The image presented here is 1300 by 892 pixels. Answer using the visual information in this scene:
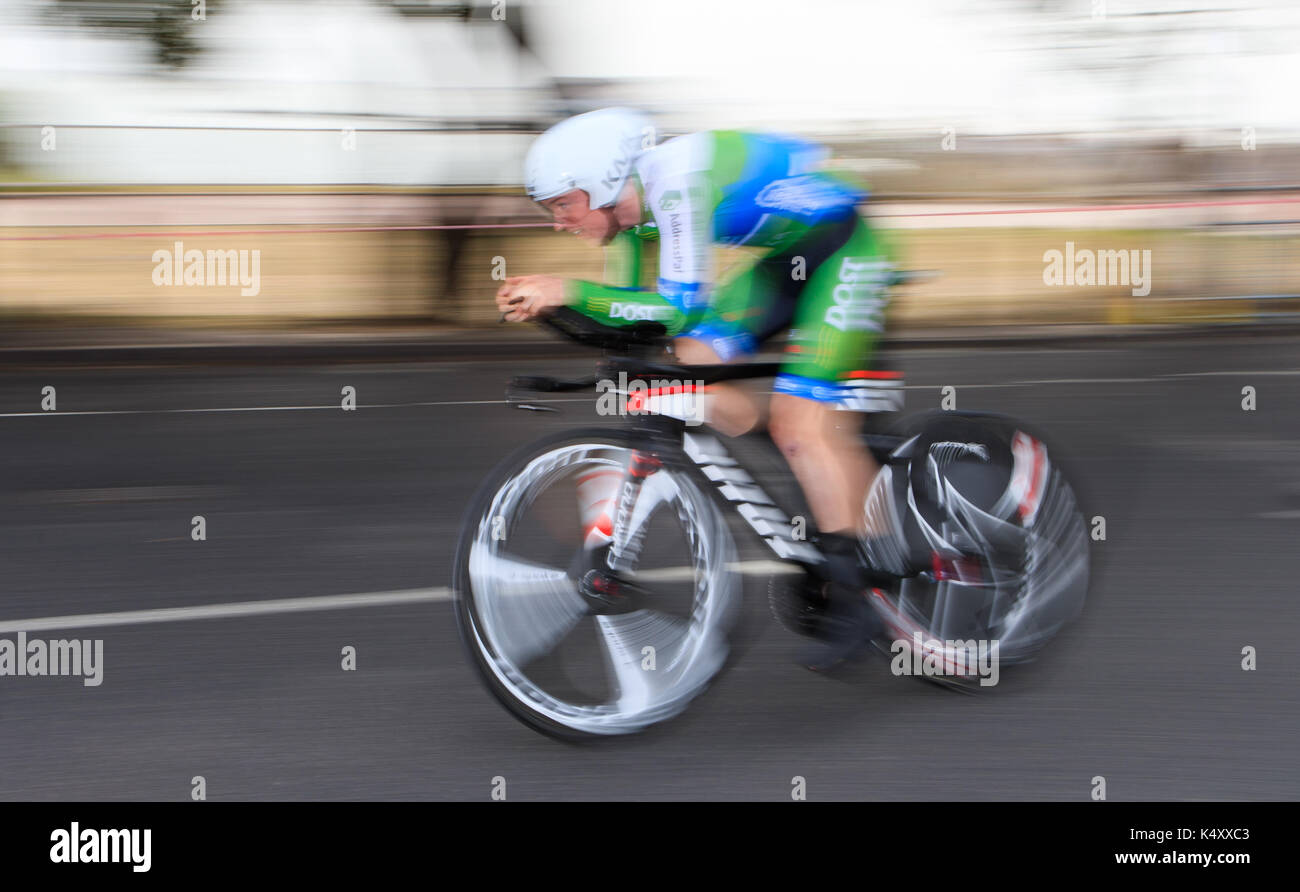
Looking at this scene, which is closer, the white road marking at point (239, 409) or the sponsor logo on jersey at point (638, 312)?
the sponsor logo on jersey at point (638, 312)

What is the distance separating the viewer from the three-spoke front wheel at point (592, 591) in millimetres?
3465

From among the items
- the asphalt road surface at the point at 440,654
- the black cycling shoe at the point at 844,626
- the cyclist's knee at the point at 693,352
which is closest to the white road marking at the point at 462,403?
the asphalt road surface at the point at 440,654

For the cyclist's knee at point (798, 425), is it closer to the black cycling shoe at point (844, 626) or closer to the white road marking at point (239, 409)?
the black cycling shoe at point (844, 626)

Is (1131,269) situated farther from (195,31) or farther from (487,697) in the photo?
(487,697)

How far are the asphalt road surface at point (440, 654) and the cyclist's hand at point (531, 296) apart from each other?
93 centimetres

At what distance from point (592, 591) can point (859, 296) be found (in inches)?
40.3

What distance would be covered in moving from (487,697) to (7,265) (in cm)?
1047

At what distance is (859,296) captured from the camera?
3604 millimetres

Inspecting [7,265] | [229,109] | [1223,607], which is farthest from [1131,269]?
[7,265]

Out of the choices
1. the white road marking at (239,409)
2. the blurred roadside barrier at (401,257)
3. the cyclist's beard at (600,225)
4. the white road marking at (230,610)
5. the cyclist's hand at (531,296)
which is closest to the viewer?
the cyclist's hand at (531,296)

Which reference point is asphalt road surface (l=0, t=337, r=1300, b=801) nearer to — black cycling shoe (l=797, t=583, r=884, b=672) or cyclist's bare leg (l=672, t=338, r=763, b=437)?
black cycling shoe (l=797, t=583, r=884, b=672)

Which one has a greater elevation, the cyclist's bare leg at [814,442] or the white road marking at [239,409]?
the cyclist's bare leg at [814,442]

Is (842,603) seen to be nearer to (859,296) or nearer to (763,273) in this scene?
(859,296)

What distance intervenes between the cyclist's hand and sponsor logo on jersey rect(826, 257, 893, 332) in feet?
2.47
